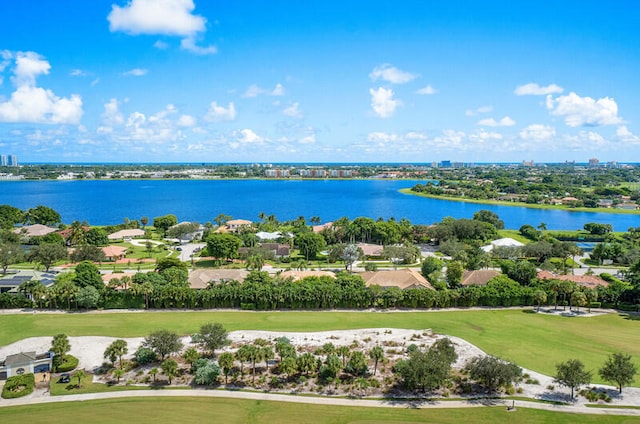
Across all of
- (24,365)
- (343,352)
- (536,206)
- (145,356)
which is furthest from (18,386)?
(536,206)

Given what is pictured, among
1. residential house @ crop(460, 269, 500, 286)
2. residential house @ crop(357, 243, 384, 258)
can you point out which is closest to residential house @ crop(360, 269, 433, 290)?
residential house @ crop(460, 269, 500, 286)

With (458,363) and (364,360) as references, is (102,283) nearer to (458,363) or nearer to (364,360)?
(364,360)

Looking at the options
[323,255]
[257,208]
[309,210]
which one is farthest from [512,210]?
[323,255]

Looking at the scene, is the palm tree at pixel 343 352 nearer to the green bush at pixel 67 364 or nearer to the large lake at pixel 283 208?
the green bush at pixel 67 364

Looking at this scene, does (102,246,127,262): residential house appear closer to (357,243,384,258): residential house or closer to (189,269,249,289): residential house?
(189,269,249,289): residential house

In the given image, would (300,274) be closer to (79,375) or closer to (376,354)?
(376,354)

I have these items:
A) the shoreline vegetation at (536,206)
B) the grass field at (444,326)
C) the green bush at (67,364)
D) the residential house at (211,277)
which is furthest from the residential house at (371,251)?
the shoreline vegetation at (536,206)
